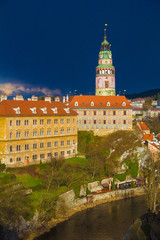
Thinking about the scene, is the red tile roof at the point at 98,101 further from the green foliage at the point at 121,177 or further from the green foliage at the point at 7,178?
the green foliage at the point at 7,178

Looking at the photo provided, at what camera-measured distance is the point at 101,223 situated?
53188 mm

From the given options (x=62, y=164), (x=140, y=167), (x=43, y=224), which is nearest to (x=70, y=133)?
(x=62, y=164)

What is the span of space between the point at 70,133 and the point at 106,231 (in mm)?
29523

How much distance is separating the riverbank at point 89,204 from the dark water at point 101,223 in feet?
2.73

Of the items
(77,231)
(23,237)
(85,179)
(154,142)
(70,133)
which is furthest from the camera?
(154,142)

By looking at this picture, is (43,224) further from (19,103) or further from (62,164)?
(19,103)

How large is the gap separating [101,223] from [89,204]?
24.5 ft

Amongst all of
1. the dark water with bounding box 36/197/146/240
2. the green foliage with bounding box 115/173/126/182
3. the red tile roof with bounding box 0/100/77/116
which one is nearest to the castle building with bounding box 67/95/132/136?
the red tile roof with bounding box 0/100/77/116

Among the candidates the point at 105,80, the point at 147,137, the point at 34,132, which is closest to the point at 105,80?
the point at 105,80

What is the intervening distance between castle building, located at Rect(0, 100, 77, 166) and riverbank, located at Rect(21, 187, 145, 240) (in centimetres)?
1462

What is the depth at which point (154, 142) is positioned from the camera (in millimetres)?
83250

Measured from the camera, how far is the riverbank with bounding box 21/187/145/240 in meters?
48.1

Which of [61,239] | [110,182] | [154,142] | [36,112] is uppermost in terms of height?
[36,112]

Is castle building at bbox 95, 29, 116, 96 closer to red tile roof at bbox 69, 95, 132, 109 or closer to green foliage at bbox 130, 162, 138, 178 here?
red tile roof at bbox 69, 95, 132, 109
